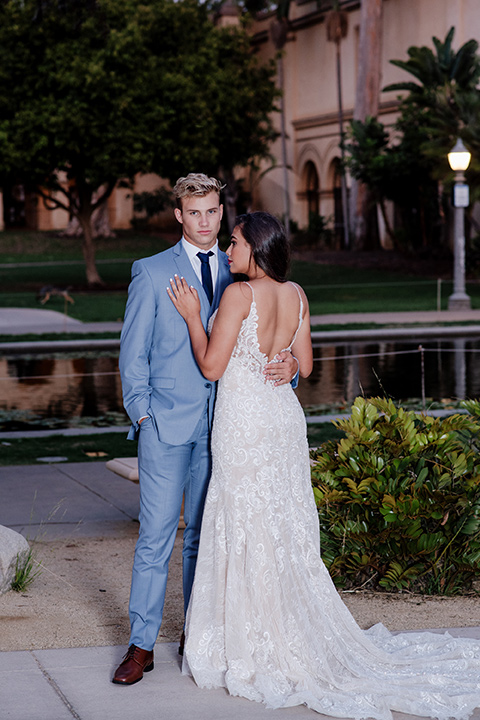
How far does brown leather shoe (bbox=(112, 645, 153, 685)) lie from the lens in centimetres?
439

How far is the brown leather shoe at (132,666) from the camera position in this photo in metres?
4.39

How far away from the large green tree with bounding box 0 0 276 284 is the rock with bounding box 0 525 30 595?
946 inches

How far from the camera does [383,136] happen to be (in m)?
37.9

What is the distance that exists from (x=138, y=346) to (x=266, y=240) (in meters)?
0.66

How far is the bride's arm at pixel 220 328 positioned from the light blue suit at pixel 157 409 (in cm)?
8

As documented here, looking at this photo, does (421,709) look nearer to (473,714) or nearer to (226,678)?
(473,714)

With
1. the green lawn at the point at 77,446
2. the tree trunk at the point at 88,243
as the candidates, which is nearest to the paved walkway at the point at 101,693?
the green lawn at the point at 77,446

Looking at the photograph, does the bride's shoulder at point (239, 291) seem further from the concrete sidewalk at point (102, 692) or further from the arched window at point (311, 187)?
the arched window at point (311, 187)

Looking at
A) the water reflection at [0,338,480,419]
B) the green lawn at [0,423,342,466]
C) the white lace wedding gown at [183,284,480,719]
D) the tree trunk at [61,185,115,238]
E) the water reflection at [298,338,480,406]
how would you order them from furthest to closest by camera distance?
the tree trunk at [61,185,115,238] → the water reflection at [298,338,480,406] → the water reflection at [0,338,480,419] → the green lawn at [0,423,342,466] → the white lace wedding gown at [183,284,480,719]

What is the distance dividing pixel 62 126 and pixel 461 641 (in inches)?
1023

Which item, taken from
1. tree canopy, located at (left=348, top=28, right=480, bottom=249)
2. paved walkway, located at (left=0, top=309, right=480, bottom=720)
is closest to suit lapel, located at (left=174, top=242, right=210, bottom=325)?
paved walkway, located at (left=0, top=309, right=480, bottom=720)

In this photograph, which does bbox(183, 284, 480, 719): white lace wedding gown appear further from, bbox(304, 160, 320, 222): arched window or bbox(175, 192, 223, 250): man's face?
bbox(304, 160, 320, 222): arched window

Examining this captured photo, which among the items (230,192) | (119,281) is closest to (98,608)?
(119,281)

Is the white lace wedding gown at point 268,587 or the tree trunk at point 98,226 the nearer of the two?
the white lace wedding gown at point 268,587
